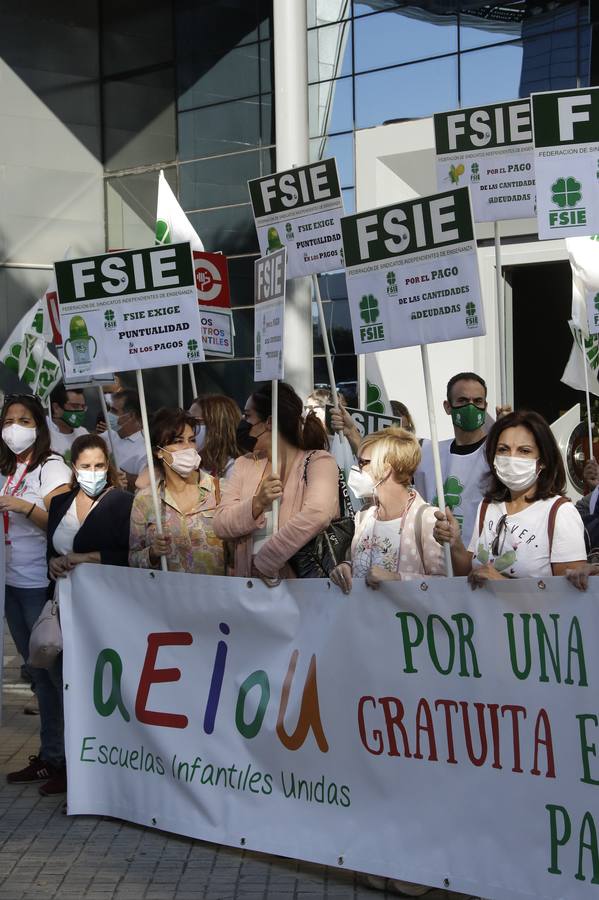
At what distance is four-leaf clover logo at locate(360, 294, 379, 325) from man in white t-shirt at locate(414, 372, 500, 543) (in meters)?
1.29

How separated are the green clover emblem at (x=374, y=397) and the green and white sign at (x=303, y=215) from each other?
1.56m

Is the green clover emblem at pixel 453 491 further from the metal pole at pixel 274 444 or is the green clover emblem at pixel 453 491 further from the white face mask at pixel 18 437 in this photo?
the white face mask at pixel 18 437

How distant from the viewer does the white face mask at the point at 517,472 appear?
197 inches

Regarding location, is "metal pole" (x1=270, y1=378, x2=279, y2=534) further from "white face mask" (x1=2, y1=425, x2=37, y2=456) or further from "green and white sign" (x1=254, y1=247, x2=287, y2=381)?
"white face mask" (x1=2, y1=425, x2=37, y2=456)

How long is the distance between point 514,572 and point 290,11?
9.85 metres

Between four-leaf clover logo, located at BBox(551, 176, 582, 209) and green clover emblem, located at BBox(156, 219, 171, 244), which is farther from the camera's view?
green clover emblem, located at BBox(156, 219, 171, 244)

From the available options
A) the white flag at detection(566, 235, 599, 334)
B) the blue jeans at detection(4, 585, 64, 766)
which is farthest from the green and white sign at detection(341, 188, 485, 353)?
the white flag at detection(566, 235, 599, 334)

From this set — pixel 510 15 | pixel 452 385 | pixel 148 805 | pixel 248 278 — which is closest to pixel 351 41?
pixel 510 15

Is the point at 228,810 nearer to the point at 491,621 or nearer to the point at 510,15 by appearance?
the point at 491,621

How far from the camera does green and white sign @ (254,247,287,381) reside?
234 inches

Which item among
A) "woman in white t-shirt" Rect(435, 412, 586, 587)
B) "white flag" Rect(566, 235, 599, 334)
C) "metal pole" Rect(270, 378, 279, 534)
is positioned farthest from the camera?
"white flag" Rect(566, 235, 599, 334)

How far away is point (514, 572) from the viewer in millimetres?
4875

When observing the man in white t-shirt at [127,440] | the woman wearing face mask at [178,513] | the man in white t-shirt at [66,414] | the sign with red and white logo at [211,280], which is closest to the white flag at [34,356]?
the man in white t-shirt at [127,440]

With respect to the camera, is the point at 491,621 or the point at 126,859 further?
the point at 126,859
